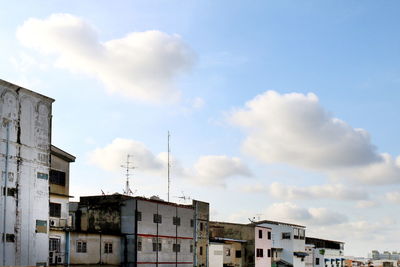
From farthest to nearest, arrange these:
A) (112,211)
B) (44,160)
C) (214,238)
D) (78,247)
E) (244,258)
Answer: (244,258) < (214,238) < (112,211) < (78,247) < (44,160)

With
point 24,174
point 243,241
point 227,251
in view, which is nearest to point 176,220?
point 227,251

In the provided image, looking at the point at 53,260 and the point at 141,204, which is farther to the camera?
the point at 141,204

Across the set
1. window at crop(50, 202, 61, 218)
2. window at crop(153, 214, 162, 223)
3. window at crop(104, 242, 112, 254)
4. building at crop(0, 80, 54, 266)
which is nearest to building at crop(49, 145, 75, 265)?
window at crop(50, 202, 61, 218)

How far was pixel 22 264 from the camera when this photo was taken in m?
40.1

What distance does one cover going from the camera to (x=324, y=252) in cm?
10919

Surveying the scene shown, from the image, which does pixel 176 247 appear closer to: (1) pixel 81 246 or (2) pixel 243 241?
(1) pixel 81 246

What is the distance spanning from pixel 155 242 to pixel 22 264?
57.2 ft

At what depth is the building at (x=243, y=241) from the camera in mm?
75625

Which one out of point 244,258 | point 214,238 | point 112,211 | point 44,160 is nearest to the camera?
point 44,160

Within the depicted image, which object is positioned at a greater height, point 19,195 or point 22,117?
point 22,117

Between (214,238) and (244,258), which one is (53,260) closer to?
(214,238)

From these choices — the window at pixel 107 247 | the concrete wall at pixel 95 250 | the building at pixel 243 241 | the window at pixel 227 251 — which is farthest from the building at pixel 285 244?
the window at pixel 107 247

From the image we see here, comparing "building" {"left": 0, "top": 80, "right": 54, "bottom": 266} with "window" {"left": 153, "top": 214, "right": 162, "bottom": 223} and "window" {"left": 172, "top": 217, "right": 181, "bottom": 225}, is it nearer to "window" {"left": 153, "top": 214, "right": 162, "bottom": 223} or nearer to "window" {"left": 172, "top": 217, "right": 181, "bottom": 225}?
"window" {"left": 153, "top": 214, "right": 162, "bottom": 223}

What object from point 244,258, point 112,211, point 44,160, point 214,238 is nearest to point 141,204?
point 112,211
